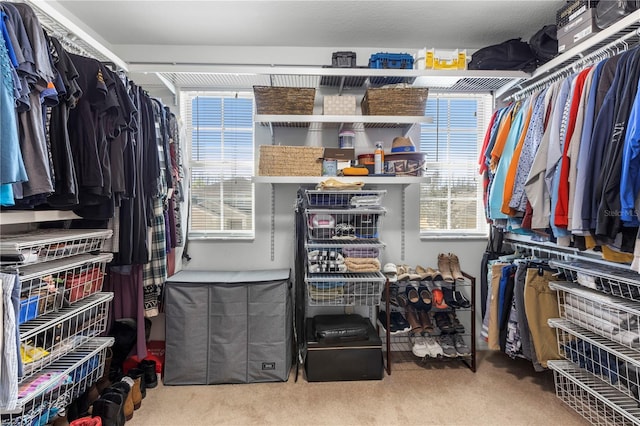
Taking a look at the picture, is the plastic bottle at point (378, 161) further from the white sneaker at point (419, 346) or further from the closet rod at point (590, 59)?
the white sneaker at point (419, 346)

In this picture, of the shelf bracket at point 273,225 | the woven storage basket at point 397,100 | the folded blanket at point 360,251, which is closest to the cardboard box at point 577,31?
the woven storage basket at point 397,100

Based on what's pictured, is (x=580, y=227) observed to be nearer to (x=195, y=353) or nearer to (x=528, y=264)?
(x=528, y=264)

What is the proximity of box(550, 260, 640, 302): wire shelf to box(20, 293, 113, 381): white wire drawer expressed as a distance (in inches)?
107

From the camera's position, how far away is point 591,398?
205cm

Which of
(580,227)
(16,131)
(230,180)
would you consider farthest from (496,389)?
(16,131)

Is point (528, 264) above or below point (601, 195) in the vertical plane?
below

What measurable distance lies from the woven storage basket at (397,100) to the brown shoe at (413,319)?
1488 millimetres

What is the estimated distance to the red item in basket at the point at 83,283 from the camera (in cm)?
171

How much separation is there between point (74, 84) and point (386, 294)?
7.03 feet

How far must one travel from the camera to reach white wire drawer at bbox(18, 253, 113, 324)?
1.43m

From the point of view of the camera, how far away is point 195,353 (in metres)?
2.29

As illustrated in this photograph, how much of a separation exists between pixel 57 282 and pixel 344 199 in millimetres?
1689

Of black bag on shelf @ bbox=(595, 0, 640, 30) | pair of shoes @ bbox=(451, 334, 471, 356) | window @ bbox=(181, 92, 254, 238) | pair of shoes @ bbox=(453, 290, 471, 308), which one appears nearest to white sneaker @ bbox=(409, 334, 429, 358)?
pair of shoes @ bbox=(451, 334, 471, 356)

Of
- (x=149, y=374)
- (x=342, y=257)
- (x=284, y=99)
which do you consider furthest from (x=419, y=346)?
(x=284, y=99)
